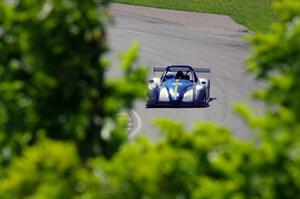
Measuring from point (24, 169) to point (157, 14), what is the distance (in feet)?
148

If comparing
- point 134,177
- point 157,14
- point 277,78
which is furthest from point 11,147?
point 157,14

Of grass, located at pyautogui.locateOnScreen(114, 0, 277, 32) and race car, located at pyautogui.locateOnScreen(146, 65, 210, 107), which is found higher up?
race car, located at pyautogui.locateOnScreen(146, 65, 210, 107)

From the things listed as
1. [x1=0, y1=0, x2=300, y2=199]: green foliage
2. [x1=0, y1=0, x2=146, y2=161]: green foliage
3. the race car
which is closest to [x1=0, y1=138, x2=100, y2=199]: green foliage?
[x1=0, y1=0, x2=300, y2=199]: green foliage

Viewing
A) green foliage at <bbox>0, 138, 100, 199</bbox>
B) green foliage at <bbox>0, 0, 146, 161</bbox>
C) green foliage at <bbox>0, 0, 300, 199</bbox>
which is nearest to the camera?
green foliage at <bbox>0, 138, 100, 199</bbox>

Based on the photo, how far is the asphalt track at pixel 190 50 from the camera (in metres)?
30.8

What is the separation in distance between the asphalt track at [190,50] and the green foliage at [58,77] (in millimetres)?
20510

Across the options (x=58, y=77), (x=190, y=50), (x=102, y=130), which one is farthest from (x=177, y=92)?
(x=58, y=77)

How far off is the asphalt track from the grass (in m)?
1.02

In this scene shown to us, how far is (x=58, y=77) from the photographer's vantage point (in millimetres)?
6824

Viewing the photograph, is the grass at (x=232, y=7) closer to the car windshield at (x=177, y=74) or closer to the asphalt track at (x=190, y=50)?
the asphalt track at (x=190, y=50)

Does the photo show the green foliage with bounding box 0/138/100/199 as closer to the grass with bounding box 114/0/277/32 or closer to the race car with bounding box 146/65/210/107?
the race car with bounding box 146/65/210/107

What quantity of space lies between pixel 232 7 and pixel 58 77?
154ft

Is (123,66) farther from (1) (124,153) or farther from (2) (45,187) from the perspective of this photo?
(2) (45,187)

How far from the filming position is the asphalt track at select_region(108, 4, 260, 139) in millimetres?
30750
